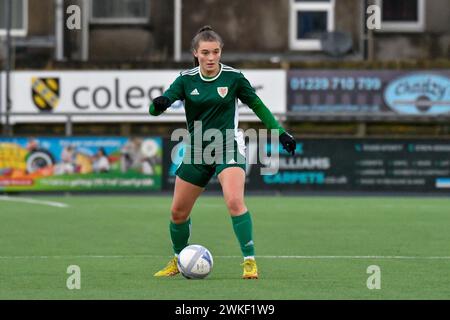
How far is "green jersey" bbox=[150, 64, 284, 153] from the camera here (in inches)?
489

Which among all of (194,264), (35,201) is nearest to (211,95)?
(194,264)

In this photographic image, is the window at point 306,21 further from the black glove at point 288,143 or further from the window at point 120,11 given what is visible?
the black glove at point 288,143

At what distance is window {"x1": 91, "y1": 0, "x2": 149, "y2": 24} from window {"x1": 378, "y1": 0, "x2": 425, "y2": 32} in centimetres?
519

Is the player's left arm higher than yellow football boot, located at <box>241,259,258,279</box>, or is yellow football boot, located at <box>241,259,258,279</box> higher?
the player's left arm

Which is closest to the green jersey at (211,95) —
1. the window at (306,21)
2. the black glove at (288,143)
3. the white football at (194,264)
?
the black glove at (288,143)

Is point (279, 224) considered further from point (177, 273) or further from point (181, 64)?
point (181, 64)

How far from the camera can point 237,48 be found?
31922 millimetres

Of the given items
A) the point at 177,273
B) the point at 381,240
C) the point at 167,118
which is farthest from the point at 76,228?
the point at 167,118

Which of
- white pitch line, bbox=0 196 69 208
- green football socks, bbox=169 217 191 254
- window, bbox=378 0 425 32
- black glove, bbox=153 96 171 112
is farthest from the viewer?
window, bbox=378 0 425 32

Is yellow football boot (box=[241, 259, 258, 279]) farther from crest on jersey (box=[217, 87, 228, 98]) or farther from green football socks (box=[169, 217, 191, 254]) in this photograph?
crest on jersey (box=[217, 87, 228, 98])

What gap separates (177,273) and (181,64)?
59.7ft

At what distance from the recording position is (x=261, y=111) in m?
12.7

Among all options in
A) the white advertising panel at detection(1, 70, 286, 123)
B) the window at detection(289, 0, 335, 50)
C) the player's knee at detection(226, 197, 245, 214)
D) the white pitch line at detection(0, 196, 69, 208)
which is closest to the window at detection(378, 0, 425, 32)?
the window at detection(289, 0, 335, 50)

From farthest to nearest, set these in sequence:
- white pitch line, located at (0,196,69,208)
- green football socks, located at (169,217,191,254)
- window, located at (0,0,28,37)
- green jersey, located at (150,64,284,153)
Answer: window, located at (0,0,28,37)
white pitch line, located at (0,196,69,208)
green football socks, located at (169,217,191,254)
green jersey, located at (150,64,284,153)
